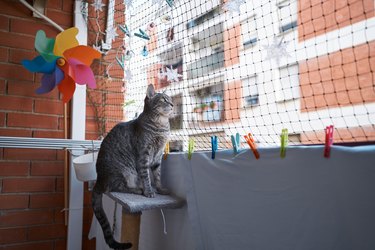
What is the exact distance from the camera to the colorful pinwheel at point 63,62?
1606 millimetres

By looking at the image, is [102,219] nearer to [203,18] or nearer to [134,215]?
[134,215]

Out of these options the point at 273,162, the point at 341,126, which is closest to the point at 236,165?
the point at 273,162

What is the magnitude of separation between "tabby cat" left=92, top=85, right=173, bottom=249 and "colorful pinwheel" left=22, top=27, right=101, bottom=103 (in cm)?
50

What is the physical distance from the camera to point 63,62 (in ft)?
5.38

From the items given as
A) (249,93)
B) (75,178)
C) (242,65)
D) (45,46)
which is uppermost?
(45,46)

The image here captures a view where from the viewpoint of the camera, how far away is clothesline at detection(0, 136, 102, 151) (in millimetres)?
1582

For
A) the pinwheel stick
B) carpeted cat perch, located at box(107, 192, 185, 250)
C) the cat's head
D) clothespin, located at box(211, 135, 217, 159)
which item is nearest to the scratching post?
carpeted cat perch, located at box(107, 192, 185, 250)

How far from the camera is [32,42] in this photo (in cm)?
186

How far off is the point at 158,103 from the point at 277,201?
2.69 feet

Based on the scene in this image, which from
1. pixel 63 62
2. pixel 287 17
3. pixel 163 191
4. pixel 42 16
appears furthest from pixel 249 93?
pixel 42 16

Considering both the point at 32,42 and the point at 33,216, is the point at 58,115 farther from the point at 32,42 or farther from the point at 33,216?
the point at 33,216

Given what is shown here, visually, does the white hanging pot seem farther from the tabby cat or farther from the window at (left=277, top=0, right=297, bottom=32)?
the window at (left=277, top=0, right=297, bottom=32)

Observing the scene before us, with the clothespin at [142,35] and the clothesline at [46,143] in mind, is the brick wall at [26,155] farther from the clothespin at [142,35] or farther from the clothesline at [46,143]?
the clothespin at [142,35]

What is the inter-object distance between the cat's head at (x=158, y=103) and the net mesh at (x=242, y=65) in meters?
0.09
